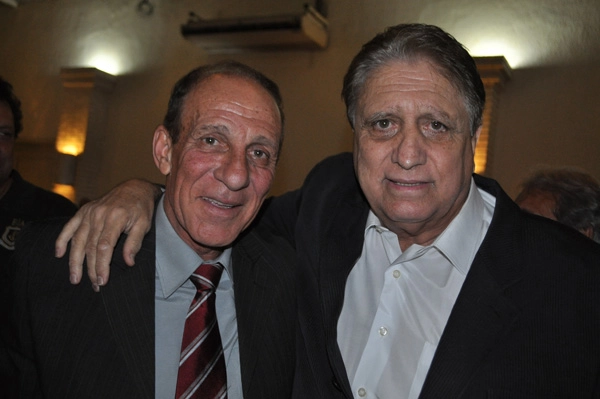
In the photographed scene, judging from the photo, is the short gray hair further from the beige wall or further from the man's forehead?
the beige wall

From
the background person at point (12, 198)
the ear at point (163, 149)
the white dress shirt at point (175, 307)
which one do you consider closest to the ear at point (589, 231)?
the white dress shirt at point (175, 307)

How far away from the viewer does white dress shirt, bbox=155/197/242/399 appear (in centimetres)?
167

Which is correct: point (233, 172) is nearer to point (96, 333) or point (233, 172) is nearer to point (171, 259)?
point (171, 259)

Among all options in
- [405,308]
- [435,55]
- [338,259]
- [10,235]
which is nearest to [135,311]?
[338,259]

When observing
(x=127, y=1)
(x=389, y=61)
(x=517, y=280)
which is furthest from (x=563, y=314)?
(x=127, y=1)

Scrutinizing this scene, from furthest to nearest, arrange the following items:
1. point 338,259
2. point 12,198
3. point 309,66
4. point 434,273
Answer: point 309,66
point 12,198
point 338,259
point 434,273

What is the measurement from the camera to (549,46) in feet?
22.1

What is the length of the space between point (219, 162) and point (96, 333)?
1.99 ft

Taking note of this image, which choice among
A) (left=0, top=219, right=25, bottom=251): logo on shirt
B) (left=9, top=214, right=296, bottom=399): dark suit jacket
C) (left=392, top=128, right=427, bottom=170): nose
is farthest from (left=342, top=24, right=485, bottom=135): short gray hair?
(left=0, top=219, right=25, bottom=251): logo on shirt

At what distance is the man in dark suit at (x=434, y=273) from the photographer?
1.58m

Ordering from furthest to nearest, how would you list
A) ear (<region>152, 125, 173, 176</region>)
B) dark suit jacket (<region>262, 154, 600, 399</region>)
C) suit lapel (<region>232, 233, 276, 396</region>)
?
ear (<region>152, 125, 173, 176</region>), suit lapel (<region>232, 233, 276, 396</region>), dark suit jacket (<region>262, 154, 600, 399</region>)

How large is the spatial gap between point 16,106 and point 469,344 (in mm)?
2976

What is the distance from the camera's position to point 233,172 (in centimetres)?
176

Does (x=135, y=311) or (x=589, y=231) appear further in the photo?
(x=589, y=231)
